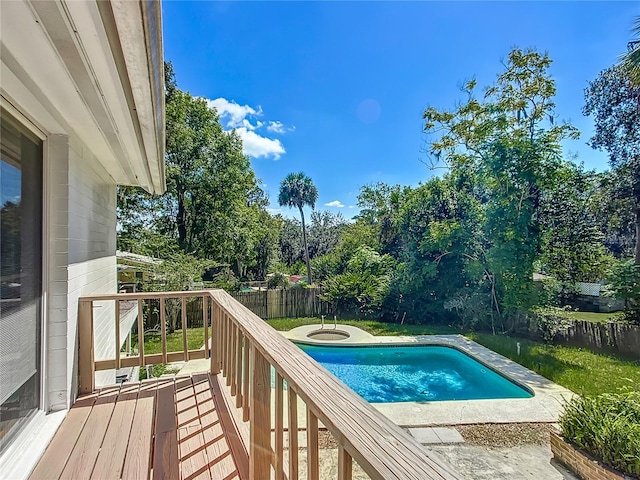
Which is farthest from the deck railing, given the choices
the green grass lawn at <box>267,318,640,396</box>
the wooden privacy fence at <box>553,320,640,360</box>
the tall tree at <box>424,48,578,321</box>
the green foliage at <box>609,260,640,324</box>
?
the green foliage at <box>609,260,640,324</box>

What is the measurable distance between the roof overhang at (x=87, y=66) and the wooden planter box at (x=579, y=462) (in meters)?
5.59

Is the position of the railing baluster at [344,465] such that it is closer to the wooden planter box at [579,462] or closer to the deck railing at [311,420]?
the deck railing at [311,420]

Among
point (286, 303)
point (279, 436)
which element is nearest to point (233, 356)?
point (279, 436)

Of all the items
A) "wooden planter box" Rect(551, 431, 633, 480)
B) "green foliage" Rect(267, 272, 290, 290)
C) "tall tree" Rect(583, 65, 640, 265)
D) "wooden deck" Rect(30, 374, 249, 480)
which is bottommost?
"wooden planter box" Rect(551, 431, 633, 480)

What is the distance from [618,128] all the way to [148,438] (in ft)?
53.7

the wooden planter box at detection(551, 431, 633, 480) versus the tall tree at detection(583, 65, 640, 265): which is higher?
the tall tree at detection(583, 65, 640, 265)

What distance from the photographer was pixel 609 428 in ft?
12.4

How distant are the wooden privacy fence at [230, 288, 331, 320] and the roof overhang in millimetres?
10983

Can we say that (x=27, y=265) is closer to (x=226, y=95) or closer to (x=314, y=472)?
(x=314, y=472)

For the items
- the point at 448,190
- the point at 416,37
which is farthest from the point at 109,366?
the point at 448,190

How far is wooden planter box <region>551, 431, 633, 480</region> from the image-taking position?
362 centimetres

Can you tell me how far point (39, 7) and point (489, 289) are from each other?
514 inches

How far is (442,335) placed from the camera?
10.7 meters

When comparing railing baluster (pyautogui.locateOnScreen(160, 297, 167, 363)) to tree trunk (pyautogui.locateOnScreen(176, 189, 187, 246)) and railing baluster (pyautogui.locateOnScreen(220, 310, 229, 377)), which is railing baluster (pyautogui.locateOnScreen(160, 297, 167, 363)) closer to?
railing baluster (pyautogui.locateOnScreen(220, 310, 229, 377))
